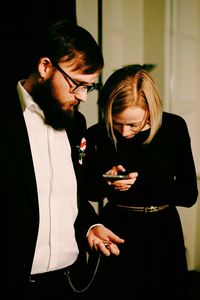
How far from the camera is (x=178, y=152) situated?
1.69 meters

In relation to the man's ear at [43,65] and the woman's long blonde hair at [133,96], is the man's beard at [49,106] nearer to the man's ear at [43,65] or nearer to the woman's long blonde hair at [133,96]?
the man's ear at [43,65]

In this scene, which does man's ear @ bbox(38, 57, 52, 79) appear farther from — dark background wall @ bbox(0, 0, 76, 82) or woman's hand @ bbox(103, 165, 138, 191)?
woman's hand @ bbox(103, 165, 138, 191)

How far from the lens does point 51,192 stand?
133 centimetres

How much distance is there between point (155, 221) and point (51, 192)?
608 millimetres

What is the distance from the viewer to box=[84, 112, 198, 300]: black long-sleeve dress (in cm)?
167

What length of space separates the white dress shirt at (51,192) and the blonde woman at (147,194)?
304 millimetres

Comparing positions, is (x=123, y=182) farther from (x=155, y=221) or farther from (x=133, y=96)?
(x=133, y=96)

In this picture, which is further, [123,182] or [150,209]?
[150,209]

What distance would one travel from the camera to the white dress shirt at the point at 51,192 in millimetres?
1301

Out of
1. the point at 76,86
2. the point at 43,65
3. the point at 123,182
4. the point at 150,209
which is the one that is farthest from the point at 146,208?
the point at 43,65

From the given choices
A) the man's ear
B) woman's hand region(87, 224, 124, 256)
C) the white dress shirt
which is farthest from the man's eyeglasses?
woman's hand region(87, 224, 124, 256)

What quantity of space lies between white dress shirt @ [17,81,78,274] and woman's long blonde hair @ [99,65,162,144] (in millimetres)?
345

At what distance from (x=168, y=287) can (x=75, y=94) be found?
109 cm

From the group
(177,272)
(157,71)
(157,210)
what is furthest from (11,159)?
(157,71)
